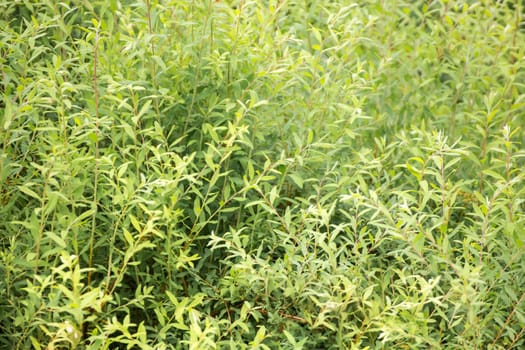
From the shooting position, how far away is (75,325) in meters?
2.24

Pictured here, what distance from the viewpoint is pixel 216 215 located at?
2.83 m

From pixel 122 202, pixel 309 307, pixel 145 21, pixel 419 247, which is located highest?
pixel 145 21

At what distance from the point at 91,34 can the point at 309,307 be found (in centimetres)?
129

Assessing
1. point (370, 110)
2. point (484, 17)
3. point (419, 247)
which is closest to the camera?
point (419, 247)

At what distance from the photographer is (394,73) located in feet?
12.5

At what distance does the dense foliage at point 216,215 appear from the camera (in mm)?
2293

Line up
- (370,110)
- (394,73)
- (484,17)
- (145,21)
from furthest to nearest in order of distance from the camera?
(484,17) < (394,73) < (370,110) < (145,21)

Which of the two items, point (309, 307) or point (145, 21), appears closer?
point (309, 307)

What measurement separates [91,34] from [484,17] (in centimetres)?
262

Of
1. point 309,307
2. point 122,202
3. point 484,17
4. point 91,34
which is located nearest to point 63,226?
point 122,202

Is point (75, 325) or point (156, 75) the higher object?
point (156, 75)

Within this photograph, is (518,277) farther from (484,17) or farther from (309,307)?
(484,17)

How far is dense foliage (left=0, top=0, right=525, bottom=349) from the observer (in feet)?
7.52

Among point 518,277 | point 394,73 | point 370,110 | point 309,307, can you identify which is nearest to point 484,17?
point 394,73
